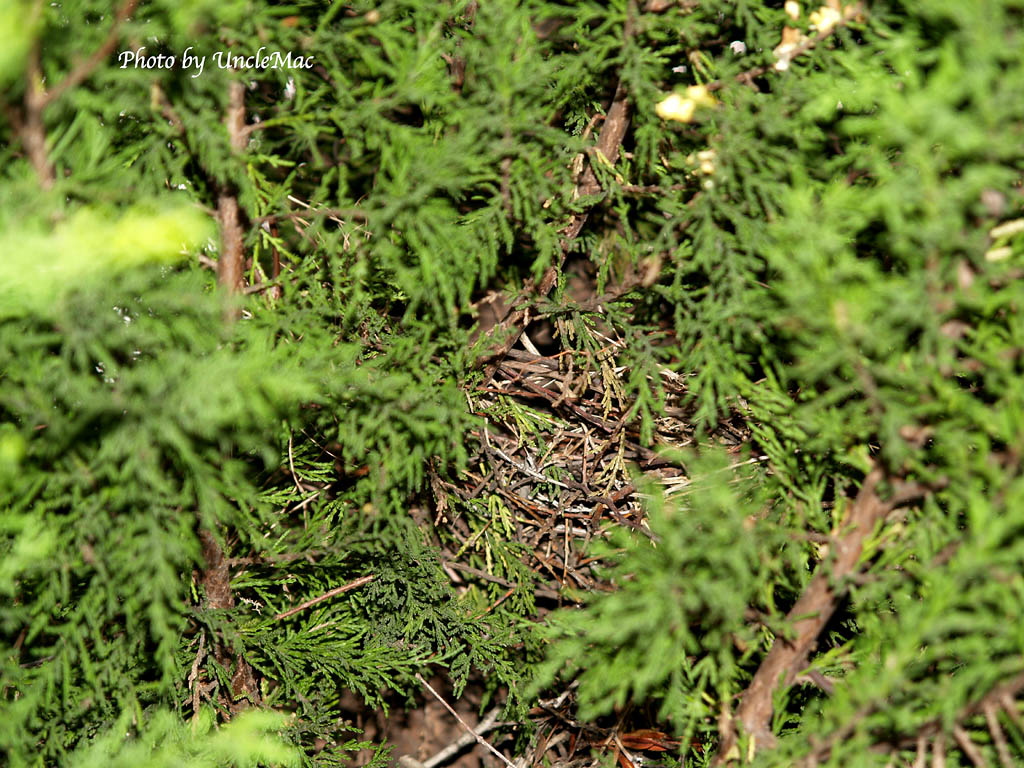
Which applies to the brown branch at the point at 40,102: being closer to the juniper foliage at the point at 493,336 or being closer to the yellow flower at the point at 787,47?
the juniper foliage at the point at 493,336

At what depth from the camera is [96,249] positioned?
2.60ft

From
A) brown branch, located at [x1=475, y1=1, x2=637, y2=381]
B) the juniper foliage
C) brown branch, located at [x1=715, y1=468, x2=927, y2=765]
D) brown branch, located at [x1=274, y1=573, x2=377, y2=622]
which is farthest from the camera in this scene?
brown branch, located at [x1=274, y1=573, x2=377, y2=622]

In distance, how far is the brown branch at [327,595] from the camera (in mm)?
1276

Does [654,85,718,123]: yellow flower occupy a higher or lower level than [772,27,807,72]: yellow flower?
lower

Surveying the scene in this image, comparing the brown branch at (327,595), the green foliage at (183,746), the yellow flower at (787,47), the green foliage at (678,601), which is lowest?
the brown branch at (327,595)

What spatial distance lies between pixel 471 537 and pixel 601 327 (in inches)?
19.0

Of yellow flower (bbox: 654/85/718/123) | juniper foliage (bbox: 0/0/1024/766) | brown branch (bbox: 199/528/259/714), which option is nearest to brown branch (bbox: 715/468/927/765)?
juniper foliage (bbox: 0/0/1024/766)

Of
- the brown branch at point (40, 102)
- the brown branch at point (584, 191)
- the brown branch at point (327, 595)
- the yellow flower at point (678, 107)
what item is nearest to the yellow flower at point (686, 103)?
the yellow flower at point (678, 107)

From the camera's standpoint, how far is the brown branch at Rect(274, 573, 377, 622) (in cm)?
128

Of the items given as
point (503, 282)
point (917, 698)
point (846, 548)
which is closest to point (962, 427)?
point (846, 548)

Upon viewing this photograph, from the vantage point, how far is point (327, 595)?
4.26ft

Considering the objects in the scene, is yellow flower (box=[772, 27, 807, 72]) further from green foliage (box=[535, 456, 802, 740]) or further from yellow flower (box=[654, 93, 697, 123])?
green foliage (box=[535, 456, 802, 740])

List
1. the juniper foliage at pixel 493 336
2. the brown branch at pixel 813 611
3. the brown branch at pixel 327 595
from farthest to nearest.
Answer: the brown branch at pixel 327 595, the brown branch at pixel 813 611, the juniper foliage at pixel 493 336

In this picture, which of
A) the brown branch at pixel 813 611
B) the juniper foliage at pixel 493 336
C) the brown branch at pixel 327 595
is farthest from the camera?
the brown branch at pixel 327 595
